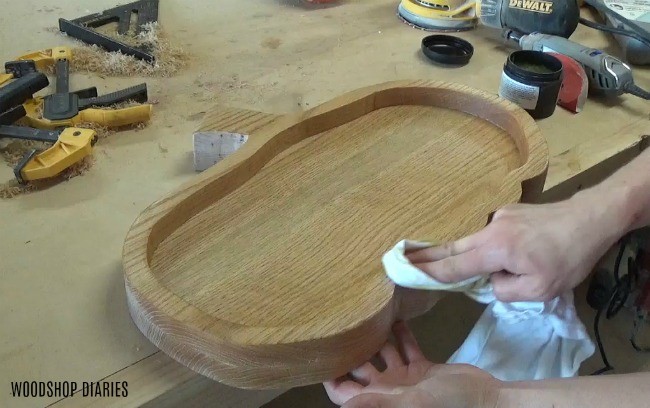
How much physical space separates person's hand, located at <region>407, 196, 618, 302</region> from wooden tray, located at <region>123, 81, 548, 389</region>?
0.15 ft

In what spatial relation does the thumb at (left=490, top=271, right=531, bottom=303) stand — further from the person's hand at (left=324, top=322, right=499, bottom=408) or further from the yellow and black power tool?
the yellow and black power tool

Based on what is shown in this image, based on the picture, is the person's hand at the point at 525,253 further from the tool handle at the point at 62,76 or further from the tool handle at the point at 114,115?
the tool handle at the point at 62,76

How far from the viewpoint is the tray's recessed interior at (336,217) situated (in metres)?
0.59

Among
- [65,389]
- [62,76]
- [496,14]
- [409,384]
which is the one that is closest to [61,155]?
[62,76]

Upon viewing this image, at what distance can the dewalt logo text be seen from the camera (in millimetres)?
1094

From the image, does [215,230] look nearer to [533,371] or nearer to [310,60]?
[533,371]

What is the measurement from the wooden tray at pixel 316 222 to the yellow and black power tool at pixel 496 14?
1.16 feet

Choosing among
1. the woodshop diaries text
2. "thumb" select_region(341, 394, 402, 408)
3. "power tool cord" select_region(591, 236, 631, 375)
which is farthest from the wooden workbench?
"power tool cord" select_region(591, 236, 631, 375)

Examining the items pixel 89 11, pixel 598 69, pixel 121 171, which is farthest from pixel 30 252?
pixel 598 69

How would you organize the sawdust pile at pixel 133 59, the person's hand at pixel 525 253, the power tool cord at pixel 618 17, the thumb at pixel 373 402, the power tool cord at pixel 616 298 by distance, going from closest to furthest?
1. the thumb at pixel 373 402
2. the person's hand at pixel 525 253
3. the sawdust pile at pixel 133 59
4. the power tool cord at pixel 618 17
5. the power tool cord at pixel 616 298

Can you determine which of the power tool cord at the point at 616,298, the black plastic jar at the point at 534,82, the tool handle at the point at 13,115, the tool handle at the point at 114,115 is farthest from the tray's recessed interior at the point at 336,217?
the power tool cord at the point at 616,298

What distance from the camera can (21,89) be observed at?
850 mm

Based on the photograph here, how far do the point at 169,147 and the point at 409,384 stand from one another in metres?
0.44

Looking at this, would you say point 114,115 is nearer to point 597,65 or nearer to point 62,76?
point 62,76
